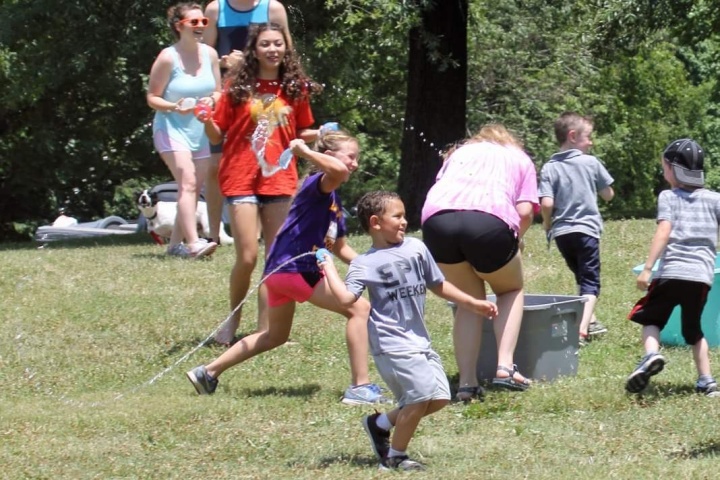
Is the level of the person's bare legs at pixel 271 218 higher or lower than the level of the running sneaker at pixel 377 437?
higher

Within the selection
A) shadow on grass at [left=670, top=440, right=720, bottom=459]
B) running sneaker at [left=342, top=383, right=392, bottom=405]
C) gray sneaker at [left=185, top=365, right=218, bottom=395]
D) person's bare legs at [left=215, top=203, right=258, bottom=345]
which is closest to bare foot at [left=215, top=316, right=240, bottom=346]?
person's bare legs at [left=215, top=203, right=258, bottom=345]

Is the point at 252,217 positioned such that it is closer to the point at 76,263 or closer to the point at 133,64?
the point at 76,263

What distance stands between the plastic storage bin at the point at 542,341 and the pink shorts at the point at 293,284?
1.11 m

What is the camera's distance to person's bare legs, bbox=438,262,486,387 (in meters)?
7.34

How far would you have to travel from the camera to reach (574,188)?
9242mm

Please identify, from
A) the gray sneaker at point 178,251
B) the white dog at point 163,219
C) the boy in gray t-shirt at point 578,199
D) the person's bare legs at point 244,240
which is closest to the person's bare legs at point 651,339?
the boy in gray t-shirt at point 578,199

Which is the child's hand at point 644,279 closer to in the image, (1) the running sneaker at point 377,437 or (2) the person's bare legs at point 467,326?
(2) the person's bare legs at point 467,326

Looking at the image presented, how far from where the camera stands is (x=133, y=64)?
20016 mm

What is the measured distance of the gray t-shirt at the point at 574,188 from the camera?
925cm

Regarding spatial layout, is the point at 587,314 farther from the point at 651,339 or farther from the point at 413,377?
the point at 413,377

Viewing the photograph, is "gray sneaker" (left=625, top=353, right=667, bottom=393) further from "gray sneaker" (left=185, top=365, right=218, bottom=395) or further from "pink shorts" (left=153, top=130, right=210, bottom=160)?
"pink shorts" (left=153, top=130, right=210, bottom=160)

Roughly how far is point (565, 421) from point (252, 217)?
2519mm

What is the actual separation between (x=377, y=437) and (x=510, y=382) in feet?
5.33

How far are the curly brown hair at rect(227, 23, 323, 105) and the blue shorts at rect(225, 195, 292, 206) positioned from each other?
598mm
